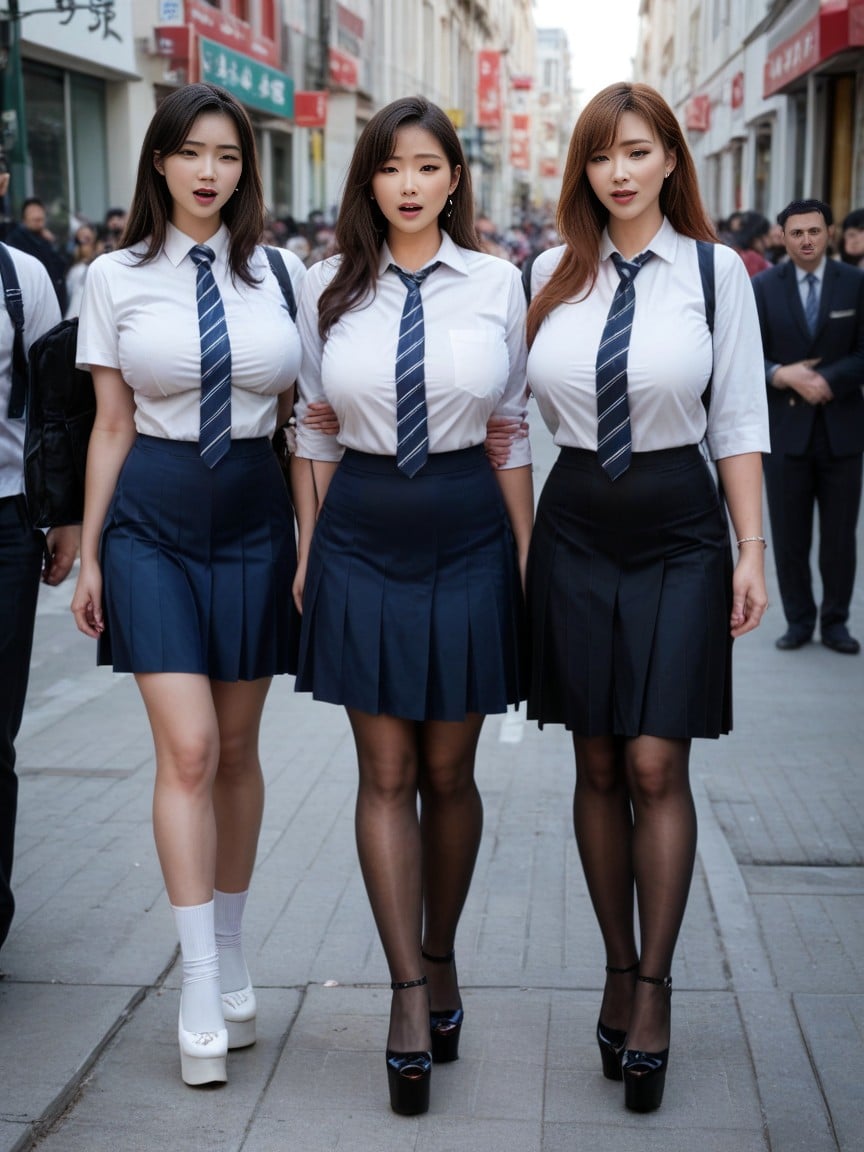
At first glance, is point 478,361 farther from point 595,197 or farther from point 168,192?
point 168,192

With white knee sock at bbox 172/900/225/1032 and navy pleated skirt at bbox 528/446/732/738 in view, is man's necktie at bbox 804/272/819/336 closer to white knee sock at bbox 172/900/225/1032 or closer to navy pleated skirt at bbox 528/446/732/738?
navy pleated skirt at bbox 528/446/732/738

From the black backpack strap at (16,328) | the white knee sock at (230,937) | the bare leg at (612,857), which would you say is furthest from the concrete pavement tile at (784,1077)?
the black backpack strap at (16,328)

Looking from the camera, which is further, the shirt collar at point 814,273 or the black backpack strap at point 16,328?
the shirt collar at point 814,273

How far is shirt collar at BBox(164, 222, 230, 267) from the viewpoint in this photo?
3.40 m

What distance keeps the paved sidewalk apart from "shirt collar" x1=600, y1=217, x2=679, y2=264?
1.80 m

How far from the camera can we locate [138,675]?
3.30 m

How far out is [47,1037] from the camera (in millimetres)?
3566

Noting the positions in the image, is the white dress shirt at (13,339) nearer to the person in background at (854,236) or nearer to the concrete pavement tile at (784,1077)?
the concrete pavement tile at (784,1077)

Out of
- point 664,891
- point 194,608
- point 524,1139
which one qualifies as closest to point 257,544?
point 194,608

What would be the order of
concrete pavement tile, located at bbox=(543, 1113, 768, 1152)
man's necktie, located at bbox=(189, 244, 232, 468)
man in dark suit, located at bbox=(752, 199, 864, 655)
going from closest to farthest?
concrete pavement tile, located at bbox=(543, 1113, 768, 1152), man's necktie, located at bbox=(189, 244, 232, 468), man in dark suit, located at bbox=(752, 199, 864, 655)

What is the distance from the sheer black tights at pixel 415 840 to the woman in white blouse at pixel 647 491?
31 centimetres

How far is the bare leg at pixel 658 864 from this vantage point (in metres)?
3.19

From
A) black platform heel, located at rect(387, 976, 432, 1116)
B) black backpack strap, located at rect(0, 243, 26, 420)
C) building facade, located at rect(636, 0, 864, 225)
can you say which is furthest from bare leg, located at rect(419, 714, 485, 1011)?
building facade, located at rect(636, 0, 864, 225)

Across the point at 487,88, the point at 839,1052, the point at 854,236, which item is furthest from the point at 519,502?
the point at 487,88
